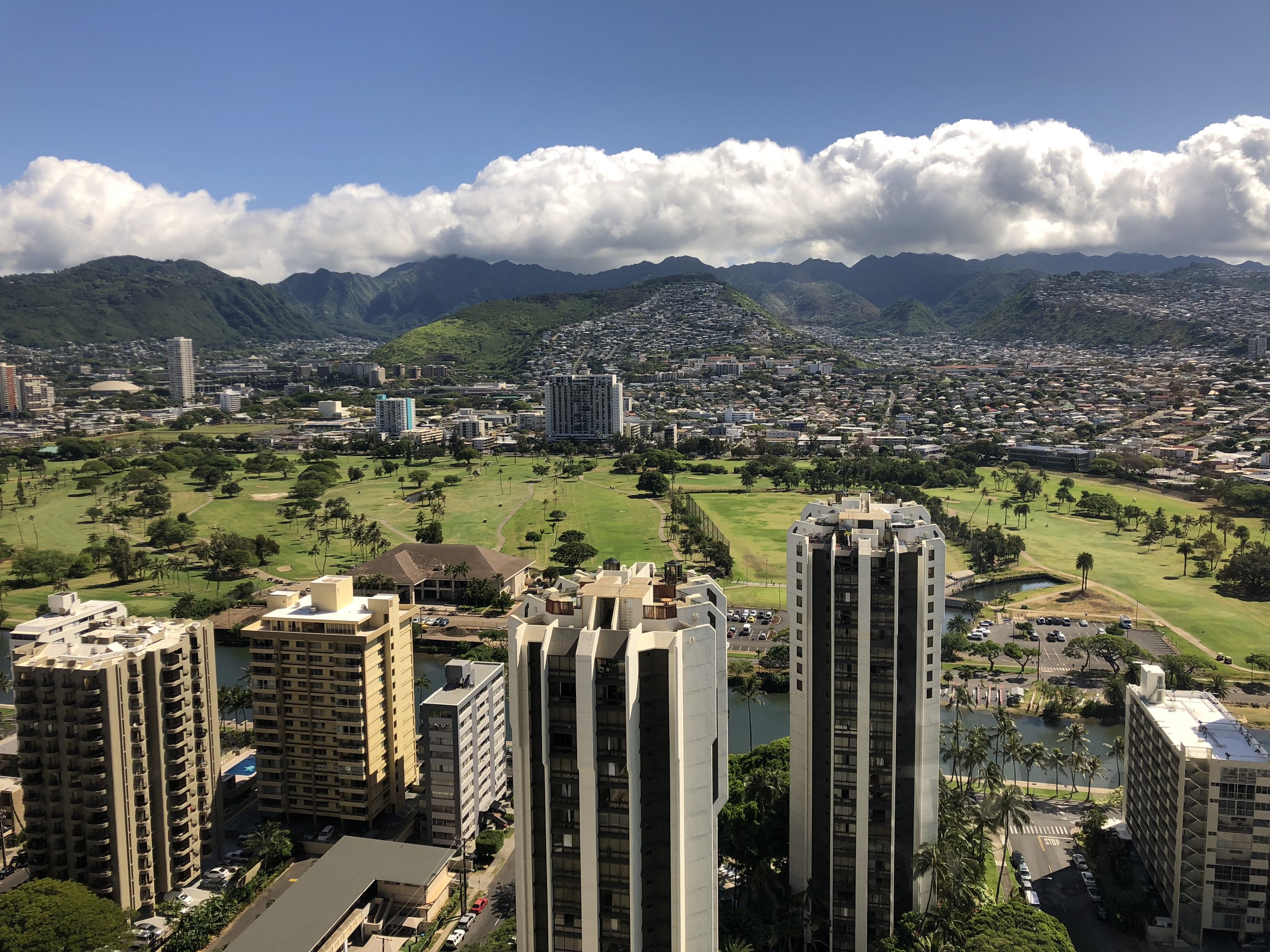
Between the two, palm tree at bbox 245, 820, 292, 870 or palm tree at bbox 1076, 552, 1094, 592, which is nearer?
palm tree at bbox 245, 820, 292, 870

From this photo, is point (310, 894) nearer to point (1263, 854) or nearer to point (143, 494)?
point (1263, 854)

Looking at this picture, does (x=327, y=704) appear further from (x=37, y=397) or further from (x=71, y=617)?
(x=37, y=397)

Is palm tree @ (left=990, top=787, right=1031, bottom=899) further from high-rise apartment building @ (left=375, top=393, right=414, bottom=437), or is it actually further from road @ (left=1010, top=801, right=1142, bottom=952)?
high-rise apartment building @ (left=375, top=393, right=414, bottom=437)

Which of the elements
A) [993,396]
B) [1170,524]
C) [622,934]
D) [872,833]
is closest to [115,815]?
[622,934]

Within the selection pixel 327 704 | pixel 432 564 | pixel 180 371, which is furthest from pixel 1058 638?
pixel 180 371

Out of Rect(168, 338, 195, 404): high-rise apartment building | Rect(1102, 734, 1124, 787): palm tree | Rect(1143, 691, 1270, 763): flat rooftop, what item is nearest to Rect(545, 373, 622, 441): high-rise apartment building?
Rect(168, 338, 195, 404): high-rise apartment building

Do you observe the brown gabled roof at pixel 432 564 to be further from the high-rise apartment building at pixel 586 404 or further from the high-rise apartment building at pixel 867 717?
the high-rise apartment building at pixel 586 404
